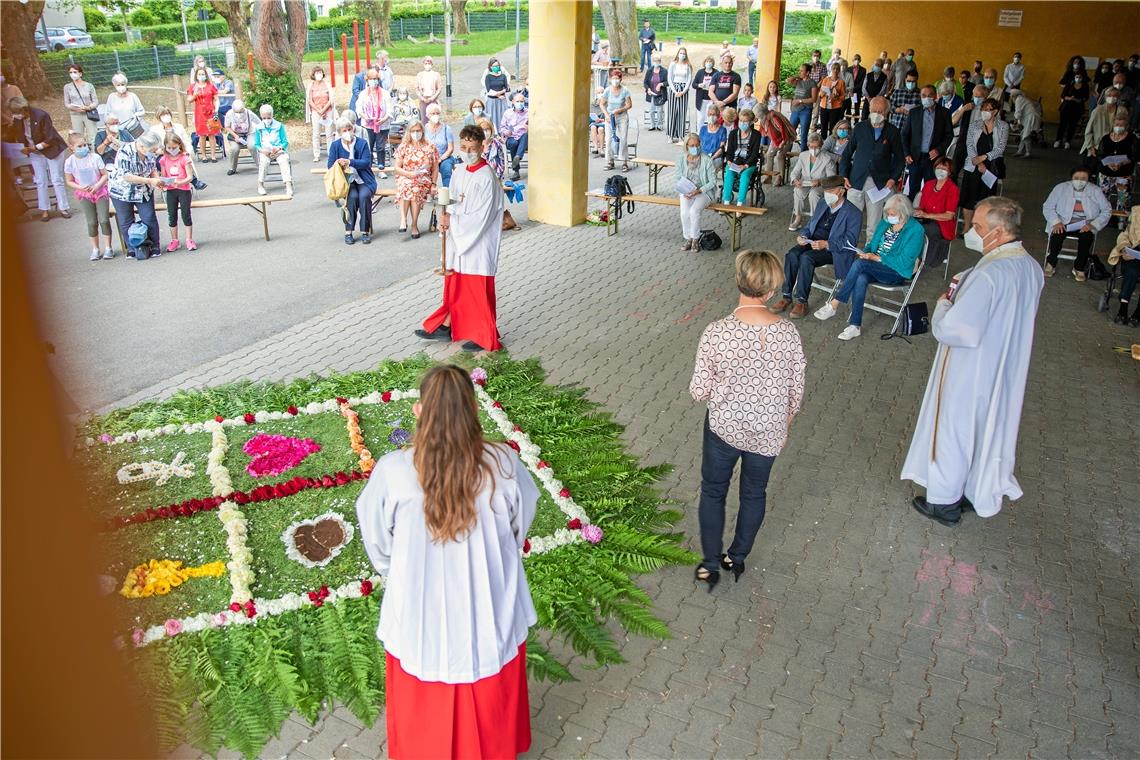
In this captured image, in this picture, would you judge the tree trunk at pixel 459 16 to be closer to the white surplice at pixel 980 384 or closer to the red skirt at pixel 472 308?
the red skirt at pixel 472 308

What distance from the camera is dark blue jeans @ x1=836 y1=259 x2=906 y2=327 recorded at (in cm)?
952

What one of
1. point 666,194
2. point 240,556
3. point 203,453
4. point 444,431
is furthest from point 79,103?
point 444,431

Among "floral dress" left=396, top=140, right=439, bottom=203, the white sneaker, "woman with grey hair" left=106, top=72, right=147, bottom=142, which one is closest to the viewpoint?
the white sneaker

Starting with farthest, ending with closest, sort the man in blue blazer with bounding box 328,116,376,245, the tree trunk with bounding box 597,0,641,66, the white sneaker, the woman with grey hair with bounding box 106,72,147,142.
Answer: the tree trunk with bounding box 597,0,641,66 → the woman with grey hair with bounding box 106,72,147,142 → the man in blue blazer with bounding box 328,116,376,245 → the white sneaker

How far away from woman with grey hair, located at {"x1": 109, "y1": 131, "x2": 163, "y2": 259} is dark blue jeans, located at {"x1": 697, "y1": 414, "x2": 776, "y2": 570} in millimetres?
9116

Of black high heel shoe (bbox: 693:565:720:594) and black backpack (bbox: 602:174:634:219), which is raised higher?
black backpack (bbox: 602:174:634:219)

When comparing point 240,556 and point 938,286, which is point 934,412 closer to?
point 240,556

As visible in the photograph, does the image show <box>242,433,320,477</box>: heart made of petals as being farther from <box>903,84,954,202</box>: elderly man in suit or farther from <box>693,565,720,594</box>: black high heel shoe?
<box>903,84,954,202</box>: elderly man in suit

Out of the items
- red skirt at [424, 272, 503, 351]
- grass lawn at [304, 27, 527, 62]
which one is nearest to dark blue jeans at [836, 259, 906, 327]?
red skirt at [424, 272, 503, 351]

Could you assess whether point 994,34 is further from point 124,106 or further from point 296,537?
point 296,537

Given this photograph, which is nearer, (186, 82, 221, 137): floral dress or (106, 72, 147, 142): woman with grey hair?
(106, 72, 147, 142): woman with grey hair

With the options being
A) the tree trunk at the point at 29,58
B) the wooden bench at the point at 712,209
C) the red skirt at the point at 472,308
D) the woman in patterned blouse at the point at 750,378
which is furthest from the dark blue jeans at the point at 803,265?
the tree trunk at the point at 29,58

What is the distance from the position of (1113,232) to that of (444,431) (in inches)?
567

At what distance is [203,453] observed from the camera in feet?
22.6
